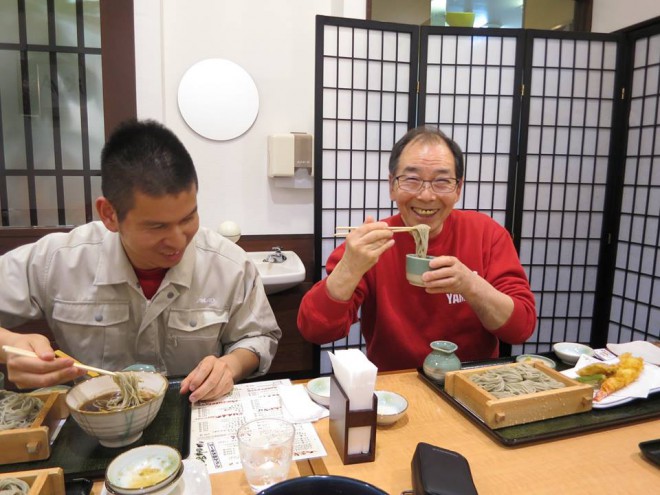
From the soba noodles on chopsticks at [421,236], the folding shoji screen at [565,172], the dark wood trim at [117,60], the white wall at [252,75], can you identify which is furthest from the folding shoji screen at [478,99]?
the dark wood trim at [117,60]

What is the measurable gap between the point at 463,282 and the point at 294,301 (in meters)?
1.92

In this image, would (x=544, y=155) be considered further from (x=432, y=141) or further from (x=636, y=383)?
(x=636, y=383)

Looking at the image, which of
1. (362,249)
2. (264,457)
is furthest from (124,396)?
(362,249)

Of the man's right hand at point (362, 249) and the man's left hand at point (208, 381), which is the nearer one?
the man's left hand at point (208, 381)

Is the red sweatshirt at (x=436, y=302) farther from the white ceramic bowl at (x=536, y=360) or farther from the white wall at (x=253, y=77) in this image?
the white wall at (x=253, y=77)

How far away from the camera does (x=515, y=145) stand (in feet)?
11.6

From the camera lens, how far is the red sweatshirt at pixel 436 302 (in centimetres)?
192

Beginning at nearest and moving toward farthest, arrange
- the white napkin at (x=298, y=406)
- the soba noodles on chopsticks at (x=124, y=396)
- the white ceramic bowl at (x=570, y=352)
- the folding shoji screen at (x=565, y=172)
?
the soba noodles on chopsticks at (x=124, y=396)
the white napkin at (x=298, y=406)
the white ceramic bowl at (x=570, y=352)
the folding shoji screen at (x=565, y=172)

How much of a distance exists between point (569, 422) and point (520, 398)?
0.16 m

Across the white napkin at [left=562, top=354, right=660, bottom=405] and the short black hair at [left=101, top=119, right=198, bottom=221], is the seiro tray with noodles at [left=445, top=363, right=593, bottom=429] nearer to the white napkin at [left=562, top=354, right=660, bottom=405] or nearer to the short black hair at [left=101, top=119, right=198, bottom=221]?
the white napkin at [left=562, top=354, right=660, bottom=405]

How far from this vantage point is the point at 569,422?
1262mm

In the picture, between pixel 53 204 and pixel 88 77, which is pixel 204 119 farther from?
pixel 53 204

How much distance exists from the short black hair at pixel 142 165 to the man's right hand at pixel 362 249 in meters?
0.55

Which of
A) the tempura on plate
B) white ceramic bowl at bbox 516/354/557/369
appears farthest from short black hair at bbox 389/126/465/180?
the tempura on plate
